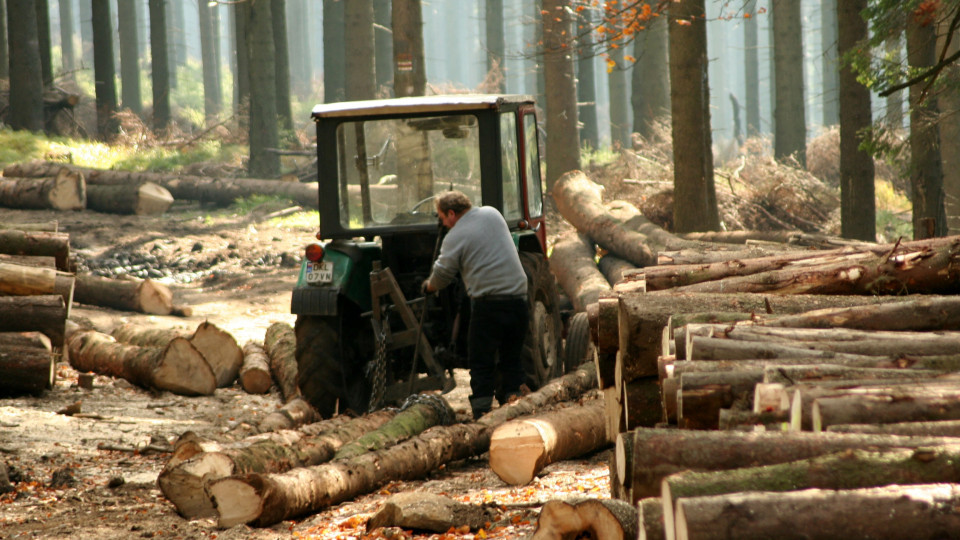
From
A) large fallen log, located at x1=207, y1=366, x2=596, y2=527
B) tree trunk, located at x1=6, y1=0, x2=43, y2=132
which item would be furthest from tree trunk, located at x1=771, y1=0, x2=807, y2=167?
large fallen log, located at x1=207, y1=366, x2=596, y2=527

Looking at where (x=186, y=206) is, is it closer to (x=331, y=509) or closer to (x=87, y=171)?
(x=87, y=171)

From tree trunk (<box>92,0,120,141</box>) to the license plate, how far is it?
18.6 m

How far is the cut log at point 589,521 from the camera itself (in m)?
3.07

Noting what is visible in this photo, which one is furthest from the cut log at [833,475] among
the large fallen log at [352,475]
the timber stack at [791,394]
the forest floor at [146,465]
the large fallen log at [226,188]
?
→ the large fallen log at [226,188]

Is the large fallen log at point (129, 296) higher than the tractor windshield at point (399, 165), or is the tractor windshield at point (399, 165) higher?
the tractor windshield at point (399, 165)

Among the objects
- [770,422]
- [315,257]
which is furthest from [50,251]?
[770,422]

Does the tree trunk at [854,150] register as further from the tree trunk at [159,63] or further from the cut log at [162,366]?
the tree trunk at [159,63]

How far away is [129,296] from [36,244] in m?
2.49

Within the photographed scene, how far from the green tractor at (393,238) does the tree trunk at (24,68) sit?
15.7 meters

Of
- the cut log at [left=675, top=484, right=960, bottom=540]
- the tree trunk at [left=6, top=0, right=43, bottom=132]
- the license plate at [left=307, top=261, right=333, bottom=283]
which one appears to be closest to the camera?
the cut log at [left=675, top=484, right=960, bottom=540]

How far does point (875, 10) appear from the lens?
9117 mm

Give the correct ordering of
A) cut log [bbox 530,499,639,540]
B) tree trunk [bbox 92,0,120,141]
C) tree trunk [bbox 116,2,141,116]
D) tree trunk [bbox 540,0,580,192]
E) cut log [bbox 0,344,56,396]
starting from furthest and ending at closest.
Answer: tree trunk [bbox 116,2,141,116]
tree trunk [bbox 92,0,120,141]
tree trunk [bbox 540,0,580,192]
cut log [bbox 0,344,56,396]
cut log [bbox 530,499,639,540]

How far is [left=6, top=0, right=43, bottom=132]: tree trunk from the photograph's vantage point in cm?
1967

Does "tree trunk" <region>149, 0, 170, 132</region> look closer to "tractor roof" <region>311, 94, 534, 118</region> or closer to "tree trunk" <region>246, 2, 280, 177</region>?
"tree trunk" <region>246, 2, 280, 177</region>
